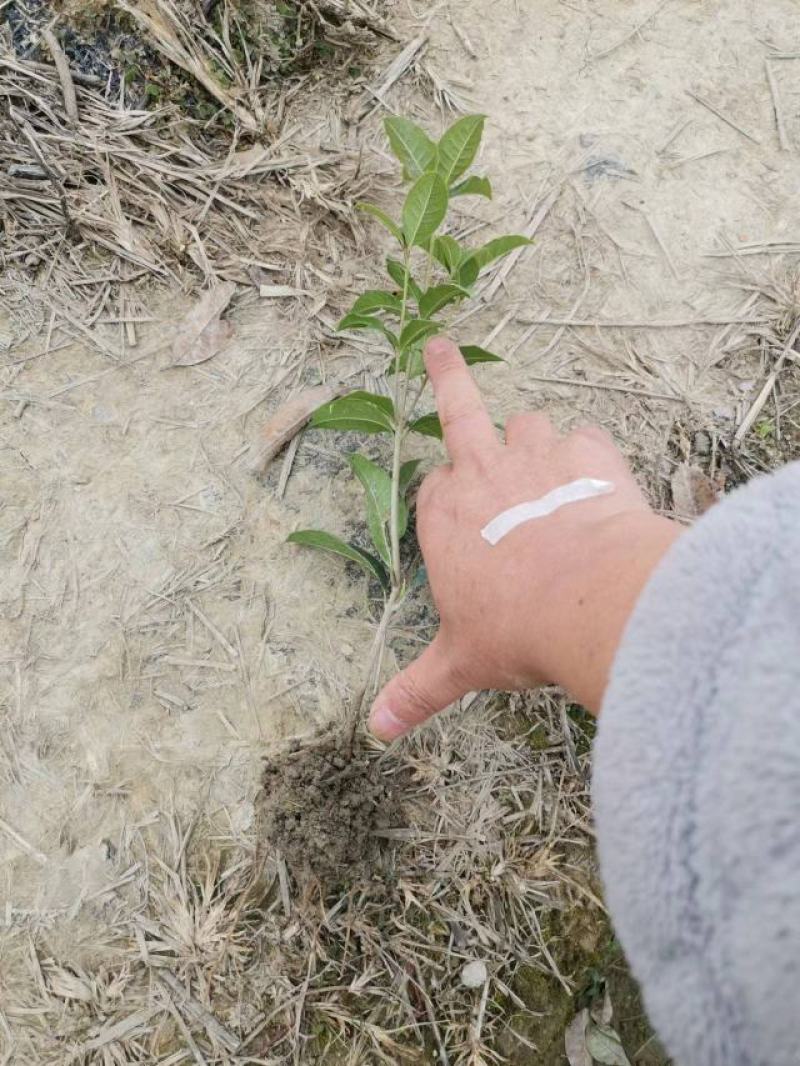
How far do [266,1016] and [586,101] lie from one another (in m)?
2.38

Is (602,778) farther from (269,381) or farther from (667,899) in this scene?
(269,381)

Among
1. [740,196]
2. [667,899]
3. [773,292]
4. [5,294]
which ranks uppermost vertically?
[5,294]

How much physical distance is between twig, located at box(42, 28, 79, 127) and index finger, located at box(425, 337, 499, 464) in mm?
1210

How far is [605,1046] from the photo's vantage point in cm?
169

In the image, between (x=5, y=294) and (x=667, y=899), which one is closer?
(x=667, y=899)

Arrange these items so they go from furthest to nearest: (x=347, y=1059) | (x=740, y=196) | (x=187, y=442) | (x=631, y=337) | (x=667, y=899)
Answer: (x=740, y=196)
(x=631, y=337)
(x=187, y=442)
(x=347, y=1059)
(x=667, y=899)

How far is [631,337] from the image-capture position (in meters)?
2.09

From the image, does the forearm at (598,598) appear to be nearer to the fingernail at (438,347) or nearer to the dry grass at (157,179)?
the fingernail at (438,347)

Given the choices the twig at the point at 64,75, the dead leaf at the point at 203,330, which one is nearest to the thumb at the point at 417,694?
the dead leaf at the point at 203,330

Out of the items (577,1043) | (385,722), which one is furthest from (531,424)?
(577,1043)

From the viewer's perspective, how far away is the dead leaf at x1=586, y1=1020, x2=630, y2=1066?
1.69 metres

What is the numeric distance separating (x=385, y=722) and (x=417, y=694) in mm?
103

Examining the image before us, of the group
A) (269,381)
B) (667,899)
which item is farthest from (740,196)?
(667,899)

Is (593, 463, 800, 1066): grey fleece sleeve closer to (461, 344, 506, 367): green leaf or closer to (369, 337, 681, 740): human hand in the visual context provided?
(369, 337, 681, 740): human hand
